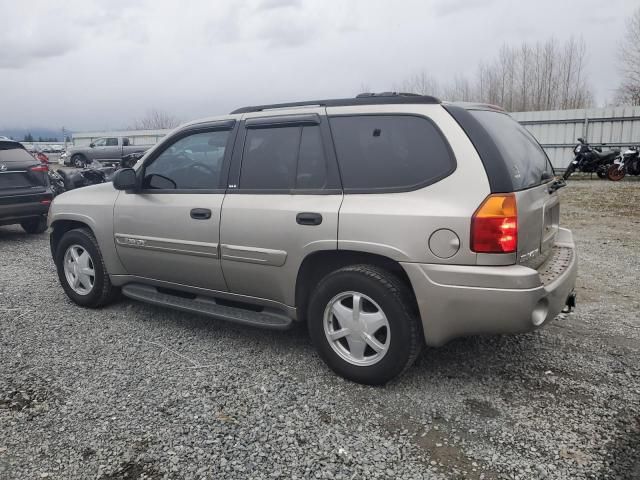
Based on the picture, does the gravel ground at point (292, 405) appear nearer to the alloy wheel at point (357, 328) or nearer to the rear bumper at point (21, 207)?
the alloy wheel at point (357, 328)

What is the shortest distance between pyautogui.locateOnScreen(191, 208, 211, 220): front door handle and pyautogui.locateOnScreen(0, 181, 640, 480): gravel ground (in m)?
0.99

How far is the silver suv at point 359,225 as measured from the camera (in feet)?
9.87

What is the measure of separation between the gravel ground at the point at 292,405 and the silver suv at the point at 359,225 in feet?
1.07

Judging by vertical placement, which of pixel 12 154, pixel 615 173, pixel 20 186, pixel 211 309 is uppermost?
Answer: pixel 12 154

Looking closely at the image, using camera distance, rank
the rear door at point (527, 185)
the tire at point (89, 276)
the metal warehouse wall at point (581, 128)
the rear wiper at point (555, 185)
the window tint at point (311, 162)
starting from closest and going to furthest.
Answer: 1. the rear door at point (527, 185)
2. the window tint at point (311, 162)
3. the rear wiper at point (555, 185)
4. the tire at point (89, 276)
5. the metal warehouse wall at point (581, 128)

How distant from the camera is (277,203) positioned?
12.0 ft

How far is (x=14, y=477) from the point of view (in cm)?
258

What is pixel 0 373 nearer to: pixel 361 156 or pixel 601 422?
pixel 361 156

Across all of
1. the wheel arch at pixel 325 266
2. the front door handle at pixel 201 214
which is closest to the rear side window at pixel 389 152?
the wheel arch at pixel 325 266

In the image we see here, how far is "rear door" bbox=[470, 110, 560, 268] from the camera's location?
3102 millimetres

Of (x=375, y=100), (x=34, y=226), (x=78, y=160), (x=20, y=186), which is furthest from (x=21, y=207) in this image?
(x=78, y=160)

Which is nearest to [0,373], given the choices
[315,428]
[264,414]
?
[264,414]

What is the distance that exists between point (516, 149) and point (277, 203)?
1.60 meters

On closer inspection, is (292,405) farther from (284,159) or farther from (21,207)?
(21,207)
